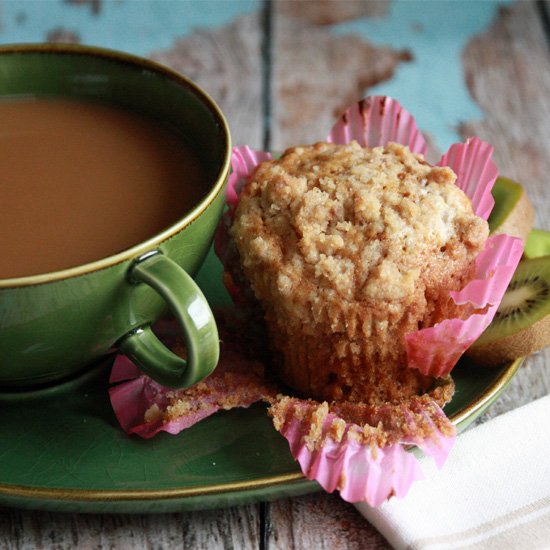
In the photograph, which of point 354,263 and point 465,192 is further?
point 465,192

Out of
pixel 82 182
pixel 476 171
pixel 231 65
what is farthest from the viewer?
pixel 231 65

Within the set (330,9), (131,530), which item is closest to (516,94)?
(330,9)

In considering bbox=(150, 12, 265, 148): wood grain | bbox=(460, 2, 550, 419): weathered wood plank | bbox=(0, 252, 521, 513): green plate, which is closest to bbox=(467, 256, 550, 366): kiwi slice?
bbox=(0, 252, 521, 513): green plate

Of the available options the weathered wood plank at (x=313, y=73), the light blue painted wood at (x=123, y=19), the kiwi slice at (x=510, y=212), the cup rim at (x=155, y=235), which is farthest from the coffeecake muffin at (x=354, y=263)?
the light blue painted wood at (x=123, y=19)

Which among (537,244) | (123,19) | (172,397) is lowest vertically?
(123,19)

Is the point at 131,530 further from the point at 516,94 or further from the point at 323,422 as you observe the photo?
the point at 516,94

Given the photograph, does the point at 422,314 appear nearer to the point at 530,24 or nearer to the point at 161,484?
the point at 161,484
